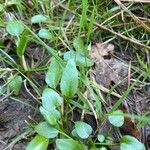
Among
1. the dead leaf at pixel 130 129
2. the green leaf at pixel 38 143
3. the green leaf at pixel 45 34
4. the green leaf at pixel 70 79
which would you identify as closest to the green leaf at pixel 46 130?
the green leaf at pixel 38 143

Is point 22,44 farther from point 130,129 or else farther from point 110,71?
point 130,129

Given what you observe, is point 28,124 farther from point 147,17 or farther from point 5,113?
point 147,17

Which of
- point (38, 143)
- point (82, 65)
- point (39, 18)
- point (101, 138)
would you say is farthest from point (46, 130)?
point (39, 18)

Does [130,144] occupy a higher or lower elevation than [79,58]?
lower

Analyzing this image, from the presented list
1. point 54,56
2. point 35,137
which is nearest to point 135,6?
point 54,56

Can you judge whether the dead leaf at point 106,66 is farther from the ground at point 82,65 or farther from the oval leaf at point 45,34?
the oval leaf at point 45,34

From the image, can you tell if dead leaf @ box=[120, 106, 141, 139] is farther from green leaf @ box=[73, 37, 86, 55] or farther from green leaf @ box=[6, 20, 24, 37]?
green leaf @ box=[6, 20, 24, 37]

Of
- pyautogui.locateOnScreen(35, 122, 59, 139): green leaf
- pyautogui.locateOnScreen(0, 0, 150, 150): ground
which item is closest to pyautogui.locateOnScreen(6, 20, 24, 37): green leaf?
pyautogui.locateOnScreen(0, 0, 150, 150): ground
